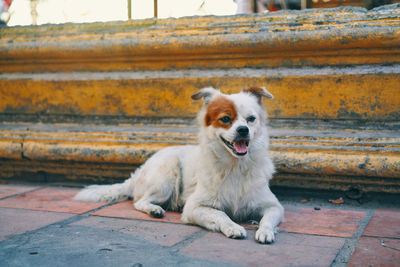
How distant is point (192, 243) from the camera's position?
2352mm

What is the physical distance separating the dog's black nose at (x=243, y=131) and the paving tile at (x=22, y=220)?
1.28 meters

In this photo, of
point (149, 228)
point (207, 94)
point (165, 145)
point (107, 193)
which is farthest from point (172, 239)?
point (165, 145)

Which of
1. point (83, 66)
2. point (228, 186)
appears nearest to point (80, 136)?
point (83, 66)

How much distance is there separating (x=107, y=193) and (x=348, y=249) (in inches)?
78.5

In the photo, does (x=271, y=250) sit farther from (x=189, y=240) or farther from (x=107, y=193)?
(x=107, y=193)

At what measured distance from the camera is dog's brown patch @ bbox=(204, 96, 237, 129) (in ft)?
9.36

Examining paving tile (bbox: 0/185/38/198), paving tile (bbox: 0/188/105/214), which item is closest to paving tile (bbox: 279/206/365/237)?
paving tile (bbox: 0/188/105/214)

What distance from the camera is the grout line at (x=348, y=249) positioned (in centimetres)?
201

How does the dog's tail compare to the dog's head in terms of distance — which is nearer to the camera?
the dog's head

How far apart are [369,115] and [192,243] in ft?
6.44

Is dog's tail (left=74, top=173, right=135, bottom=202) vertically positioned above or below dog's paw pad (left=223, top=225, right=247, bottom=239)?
below

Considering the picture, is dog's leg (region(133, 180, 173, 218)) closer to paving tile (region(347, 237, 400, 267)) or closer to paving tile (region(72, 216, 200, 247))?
paving tile (region(72, 216, 200, 247))

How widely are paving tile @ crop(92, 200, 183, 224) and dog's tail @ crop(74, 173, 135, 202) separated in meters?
0.21

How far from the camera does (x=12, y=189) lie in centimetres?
400
